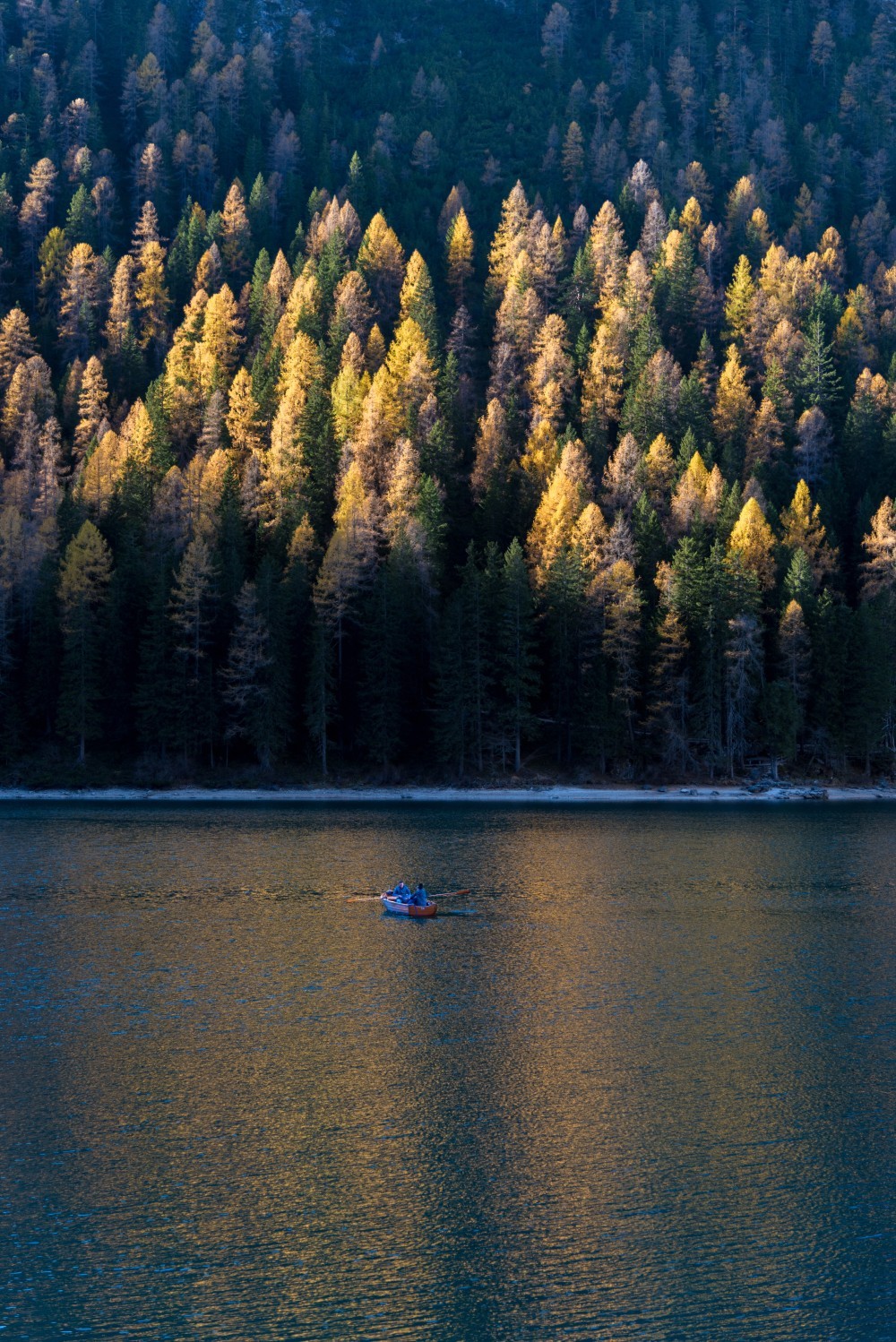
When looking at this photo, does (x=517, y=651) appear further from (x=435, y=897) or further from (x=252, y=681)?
(x=435, y=897)

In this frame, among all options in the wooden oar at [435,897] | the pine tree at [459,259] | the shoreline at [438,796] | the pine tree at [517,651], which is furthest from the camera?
the pine tree at [459,259]

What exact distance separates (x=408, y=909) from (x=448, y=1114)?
24.7 metres

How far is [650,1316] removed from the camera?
66.8 feet

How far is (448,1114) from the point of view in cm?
2939

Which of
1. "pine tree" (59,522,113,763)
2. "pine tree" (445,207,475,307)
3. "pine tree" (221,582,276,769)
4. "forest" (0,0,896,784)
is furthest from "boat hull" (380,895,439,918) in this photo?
"pine tree" (445,207,475,307)

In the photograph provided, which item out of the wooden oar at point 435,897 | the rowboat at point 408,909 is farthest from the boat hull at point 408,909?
the wooden oar at point 435,897

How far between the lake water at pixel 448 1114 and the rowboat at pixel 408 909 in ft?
2.04

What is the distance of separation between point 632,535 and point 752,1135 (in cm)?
8776

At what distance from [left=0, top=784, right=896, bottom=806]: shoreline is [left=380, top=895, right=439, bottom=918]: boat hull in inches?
1692

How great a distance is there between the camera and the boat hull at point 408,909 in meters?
53.9

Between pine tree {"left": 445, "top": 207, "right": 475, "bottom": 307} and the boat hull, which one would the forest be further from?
the boat hull

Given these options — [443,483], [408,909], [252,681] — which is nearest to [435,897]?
[408,909]

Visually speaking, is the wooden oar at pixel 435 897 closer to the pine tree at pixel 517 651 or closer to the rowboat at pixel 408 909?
the rowboat at pixel 408 909

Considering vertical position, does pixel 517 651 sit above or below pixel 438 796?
above
